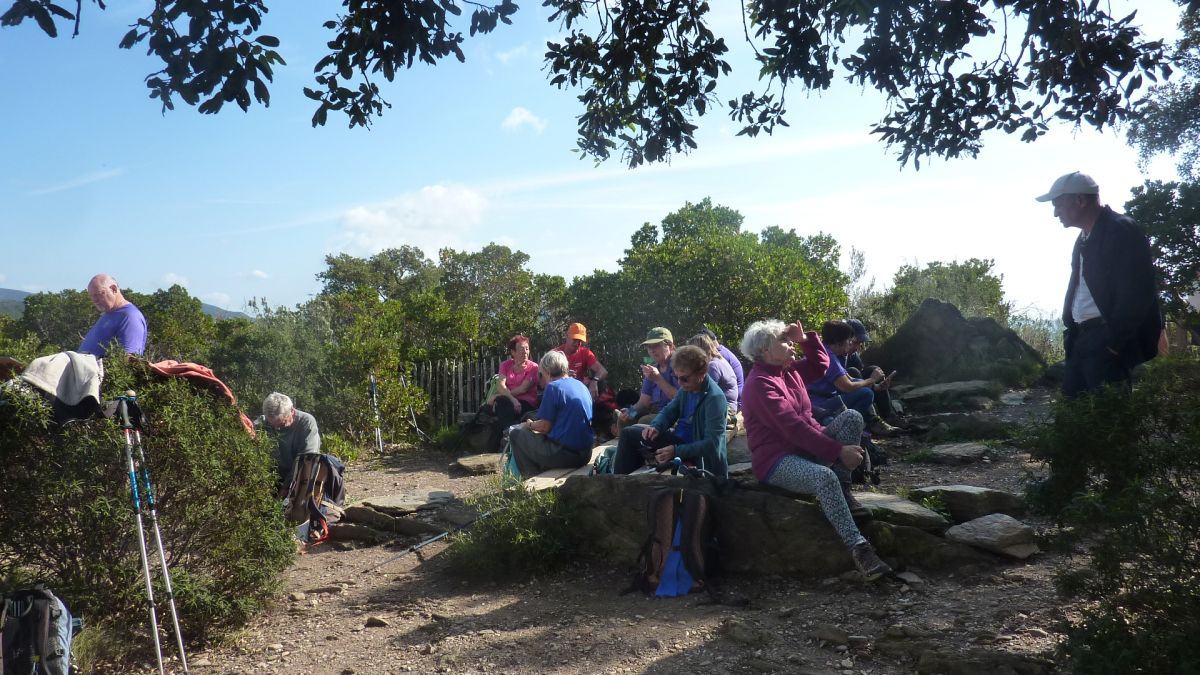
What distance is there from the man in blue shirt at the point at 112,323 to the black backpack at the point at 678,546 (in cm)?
341

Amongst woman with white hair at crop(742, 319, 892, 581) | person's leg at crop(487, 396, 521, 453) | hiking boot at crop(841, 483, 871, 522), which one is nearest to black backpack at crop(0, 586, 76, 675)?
woman with white hair at crop(742, 319, 892, 581)

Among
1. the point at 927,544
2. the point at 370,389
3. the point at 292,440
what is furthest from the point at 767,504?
the point at 370,389

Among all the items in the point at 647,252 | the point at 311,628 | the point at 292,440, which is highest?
the point at 647,252

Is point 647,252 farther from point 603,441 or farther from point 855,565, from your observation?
point 855,565

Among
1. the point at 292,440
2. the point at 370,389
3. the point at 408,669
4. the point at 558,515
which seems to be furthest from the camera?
the point at 370,389

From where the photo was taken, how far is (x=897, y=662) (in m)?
3.69

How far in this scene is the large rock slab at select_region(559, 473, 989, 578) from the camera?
15.9 ft

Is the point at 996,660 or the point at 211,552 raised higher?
the point at 211,552

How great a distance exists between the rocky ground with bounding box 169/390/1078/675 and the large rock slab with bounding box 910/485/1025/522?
6.5 inches

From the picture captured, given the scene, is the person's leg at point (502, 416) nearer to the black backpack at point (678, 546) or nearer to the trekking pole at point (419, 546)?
the trekking pole at point (419, 546)

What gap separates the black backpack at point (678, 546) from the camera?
4930mm

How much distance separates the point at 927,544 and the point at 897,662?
128 cm

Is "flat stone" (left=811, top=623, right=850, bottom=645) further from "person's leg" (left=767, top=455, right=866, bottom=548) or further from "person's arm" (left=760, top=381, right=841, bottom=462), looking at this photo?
"person's arm" (left=760, top=381, right=841, bottom=462)

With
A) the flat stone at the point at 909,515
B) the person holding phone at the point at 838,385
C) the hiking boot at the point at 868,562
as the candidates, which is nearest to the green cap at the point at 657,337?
the person holding phone at the point at 838,385
